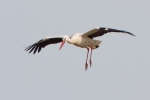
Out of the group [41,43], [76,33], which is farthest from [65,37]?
[41,43]

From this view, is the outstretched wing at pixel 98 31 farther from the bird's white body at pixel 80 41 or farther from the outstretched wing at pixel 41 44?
the outstretched wing at pixel 41 44

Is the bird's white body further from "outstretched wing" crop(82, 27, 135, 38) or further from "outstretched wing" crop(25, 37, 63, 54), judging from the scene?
"outstretched wing" crop(25, 37, 63, 54)

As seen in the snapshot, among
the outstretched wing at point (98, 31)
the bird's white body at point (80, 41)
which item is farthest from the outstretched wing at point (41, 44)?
the outstretched wing at point (98, 31)

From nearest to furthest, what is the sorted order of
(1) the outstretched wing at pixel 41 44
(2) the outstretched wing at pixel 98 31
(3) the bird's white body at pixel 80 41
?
(2) the outstretched wing at pixel 98 31 < (3) the bird's white body at pixel 80 41 < (1) the outstretched wing at pixel 41 44

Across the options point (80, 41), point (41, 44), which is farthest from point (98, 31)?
point (41, 44)

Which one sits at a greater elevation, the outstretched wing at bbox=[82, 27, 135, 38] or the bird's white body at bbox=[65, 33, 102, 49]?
the outstretched wing at bbox=[82, 27, 135, 38]

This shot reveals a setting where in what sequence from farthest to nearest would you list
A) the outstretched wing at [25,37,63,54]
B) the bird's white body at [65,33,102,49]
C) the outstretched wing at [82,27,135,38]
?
the outstretched wing at [25,37,63,54] < the bird's white body at [65,33,102,49] < the outstretched wing at [82,27,135,38]

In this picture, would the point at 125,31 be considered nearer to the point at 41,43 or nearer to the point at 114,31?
the point at 114,31

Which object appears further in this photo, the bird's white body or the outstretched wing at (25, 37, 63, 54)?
the outstretched wing at (25, 37, 63, 54)

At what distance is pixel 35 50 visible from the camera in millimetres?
26531

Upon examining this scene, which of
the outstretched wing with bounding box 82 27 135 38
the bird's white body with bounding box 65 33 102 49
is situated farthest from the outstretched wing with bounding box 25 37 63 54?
the outstretched wing with bounding box 82 27 135 38

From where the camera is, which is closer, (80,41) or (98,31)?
(98,31)

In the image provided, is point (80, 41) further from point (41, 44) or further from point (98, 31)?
point (41, 44)

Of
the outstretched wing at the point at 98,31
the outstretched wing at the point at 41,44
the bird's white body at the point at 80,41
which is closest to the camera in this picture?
the outstretched wing at the point at 98,31
